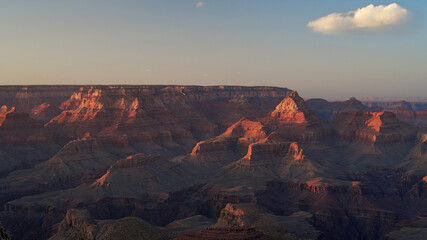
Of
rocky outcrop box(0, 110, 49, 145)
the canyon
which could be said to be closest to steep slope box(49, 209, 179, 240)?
the canyon

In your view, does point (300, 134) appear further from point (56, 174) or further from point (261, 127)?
point (56, 174)

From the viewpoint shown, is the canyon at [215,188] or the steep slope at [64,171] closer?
the canyon at [215,188]

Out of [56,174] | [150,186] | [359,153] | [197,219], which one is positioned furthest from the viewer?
[359,153]

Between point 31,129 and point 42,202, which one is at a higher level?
point 31,129

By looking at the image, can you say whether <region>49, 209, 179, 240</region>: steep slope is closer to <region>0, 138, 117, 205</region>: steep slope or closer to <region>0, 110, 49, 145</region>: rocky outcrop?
<region>0, 138, 117, 205</region>: steep slope

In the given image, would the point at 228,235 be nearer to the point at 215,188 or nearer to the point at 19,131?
the point at 215,188

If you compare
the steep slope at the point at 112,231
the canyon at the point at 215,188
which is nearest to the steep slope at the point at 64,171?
the canyon at the point at 215,188

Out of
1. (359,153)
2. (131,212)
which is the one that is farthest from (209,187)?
(359,153)

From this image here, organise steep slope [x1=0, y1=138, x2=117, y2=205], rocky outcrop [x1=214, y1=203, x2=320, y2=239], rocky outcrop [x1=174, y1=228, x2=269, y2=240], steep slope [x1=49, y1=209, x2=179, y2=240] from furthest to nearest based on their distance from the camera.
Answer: steep slope [x1=0, y1=138, x2=117, y2=205]
rocky outcrop [x1=214, y1=203, x2=320, y2=239]
steep slope [x1=49, y1=209, x2=179, y2=240]
rocky outcrop [x1=174, y1=228, x2=269, y2=240]

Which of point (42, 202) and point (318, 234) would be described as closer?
point (318, 234)

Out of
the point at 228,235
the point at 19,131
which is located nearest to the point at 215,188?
the point at 228,235

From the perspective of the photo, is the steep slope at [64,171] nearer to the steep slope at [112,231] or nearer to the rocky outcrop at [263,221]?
the steep slope at [112,231]
